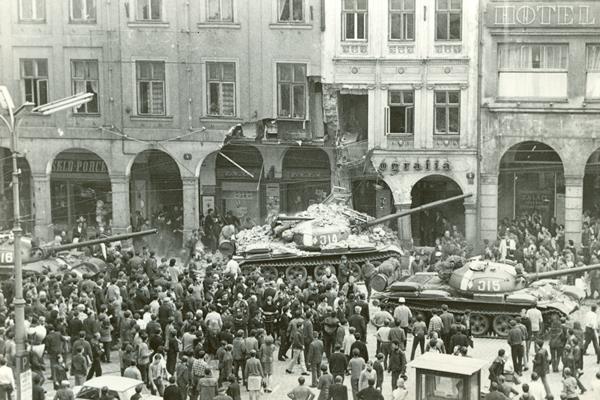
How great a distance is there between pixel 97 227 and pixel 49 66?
693 centimetres

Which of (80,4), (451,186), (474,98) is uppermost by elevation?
(80,4)

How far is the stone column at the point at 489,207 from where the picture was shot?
39438 mm

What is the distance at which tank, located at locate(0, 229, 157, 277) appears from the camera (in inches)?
1270

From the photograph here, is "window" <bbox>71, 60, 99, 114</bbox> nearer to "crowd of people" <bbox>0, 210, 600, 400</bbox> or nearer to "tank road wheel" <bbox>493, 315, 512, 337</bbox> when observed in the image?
"crowd of people" <bbox>0, 210, 600, 400</bbox>

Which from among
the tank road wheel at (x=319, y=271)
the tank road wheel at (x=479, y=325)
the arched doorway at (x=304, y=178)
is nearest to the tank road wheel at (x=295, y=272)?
the tank road wheel at (x=319, y=271)

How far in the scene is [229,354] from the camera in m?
22.9

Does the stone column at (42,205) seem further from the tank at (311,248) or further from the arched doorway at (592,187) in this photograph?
the arched doorway at (592,187)

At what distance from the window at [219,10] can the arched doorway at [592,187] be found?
614 inches

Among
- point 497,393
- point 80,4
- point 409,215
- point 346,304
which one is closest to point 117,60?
point 80,4

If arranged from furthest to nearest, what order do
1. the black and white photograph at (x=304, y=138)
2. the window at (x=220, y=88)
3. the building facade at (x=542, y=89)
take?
the window at (x=220, y=88), the building facade at (x=542, y=89), the black and white photograph at (x=304, y=138)

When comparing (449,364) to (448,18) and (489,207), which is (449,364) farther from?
(448,18)

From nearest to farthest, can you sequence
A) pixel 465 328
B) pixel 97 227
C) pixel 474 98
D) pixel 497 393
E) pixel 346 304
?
pixel 497 393
pixel 465 328
pixel 346 304
pixel 474 98
pixel 97 227

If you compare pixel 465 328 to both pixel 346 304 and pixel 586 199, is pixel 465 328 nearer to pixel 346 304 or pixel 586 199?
pixel 346 304

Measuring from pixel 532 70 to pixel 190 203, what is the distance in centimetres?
1459
